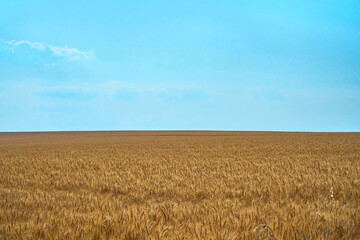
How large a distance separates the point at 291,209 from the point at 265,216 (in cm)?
51

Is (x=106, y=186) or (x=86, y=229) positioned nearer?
(x=86, y=229)

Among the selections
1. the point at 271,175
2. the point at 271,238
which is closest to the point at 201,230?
the point at 271,238

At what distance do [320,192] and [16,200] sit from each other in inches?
275

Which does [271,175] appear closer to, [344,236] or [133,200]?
[133,200]

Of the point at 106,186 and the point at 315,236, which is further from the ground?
the point at 315,236

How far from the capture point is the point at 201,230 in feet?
11.0

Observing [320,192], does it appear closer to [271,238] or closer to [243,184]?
[243,184]

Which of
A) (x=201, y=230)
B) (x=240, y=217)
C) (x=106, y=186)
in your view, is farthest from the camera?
(x=106, y=186)

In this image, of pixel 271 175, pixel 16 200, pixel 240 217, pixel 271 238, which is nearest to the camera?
pixel 271 238

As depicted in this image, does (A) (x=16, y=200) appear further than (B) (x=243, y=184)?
No

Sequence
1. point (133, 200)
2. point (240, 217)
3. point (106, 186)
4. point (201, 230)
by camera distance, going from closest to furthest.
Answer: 1. point (201, 230)
2. point (240, 217)
3. point (133, 200)
4. point (106, 186)

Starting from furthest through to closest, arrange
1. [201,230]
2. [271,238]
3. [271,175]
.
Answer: [271,175]
[201,230]
[271,238]

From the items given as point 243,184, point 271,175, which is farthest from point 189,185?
point 271,175

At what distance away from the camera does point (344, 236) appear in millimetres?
3279
